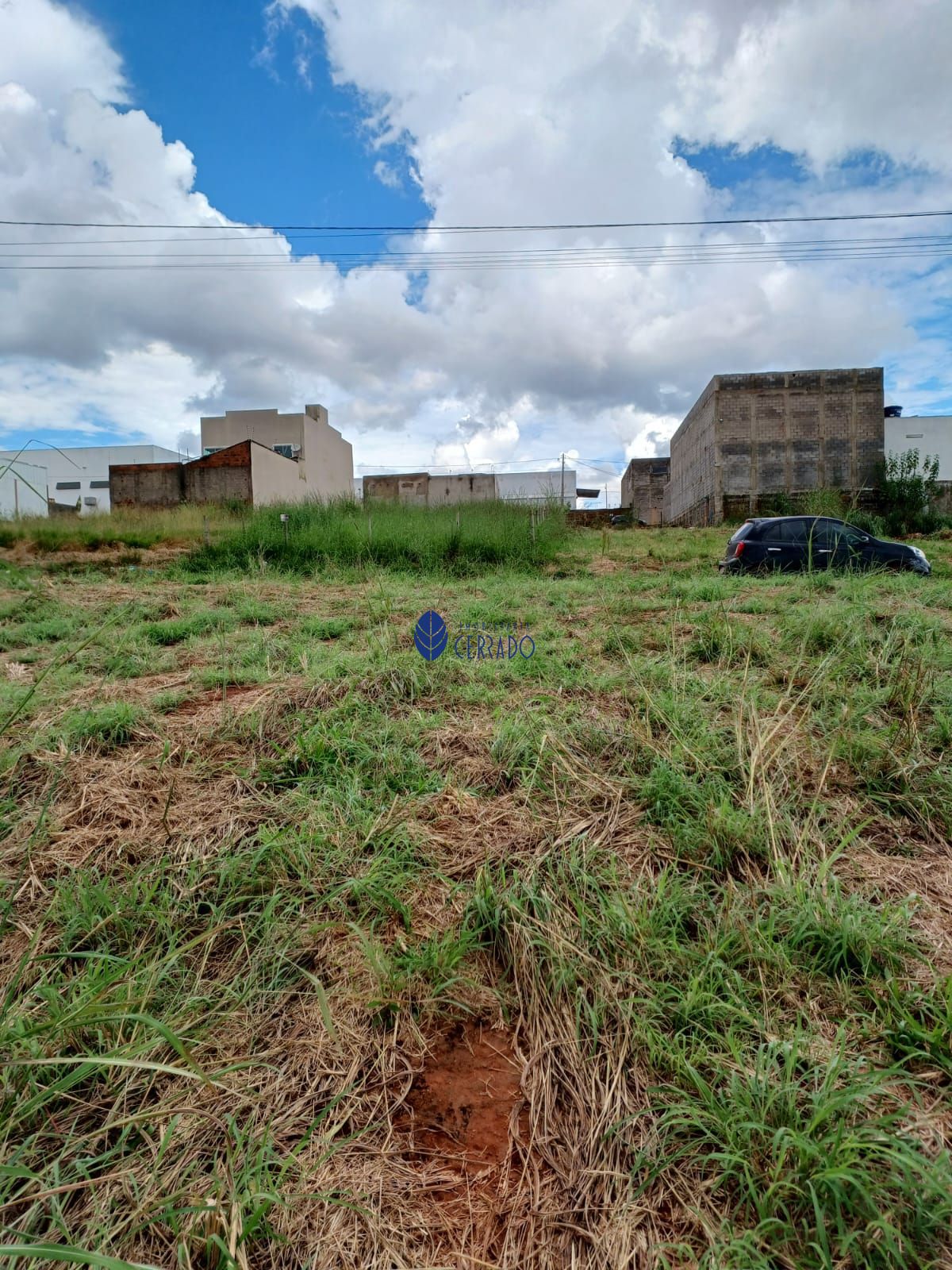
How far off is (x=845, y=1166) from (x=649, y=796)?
1.05m

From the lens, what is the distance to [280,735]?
7.88ft

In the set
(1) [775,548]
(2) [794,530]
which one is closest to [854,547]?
(1) [775,548]

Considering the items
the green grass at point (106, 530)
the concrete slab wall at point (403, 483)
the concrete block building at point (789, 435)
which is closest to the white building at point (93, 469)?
the concrete slab wall at point (403, 483)

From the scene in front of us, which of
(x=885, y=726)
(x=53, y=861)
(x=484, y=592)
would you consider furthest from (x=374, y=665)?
(x=484, y=592)

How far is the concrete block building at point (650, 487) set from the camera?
1352 inches

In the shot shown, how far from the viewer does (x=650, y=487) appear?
35031 mm

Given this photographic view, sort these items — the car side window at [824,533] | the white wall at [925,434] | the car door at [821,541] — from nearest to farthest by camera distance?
the car door at [821,541] < the car side window at [824,533] < the white wall at [925,434]

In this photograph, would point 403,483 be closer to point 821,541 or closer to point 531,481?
point 531,481

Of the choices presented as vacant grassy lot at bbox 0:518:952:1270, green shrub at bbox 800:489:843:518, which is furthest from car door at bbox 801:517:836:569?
vacant grassy lot at bbox 0:518:952:1270

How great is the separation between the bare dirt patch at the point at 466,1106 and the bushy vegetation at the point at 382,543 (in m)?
8.07

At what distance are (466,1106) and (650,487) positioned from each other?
36671 millimetres

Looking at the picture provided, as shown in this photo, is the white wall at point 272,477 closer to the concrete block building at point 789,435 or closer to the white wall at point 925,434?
the concrete block building at point 789,435

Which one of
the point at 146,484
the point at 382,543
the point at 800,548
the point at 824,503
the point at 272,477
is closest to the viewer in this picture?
the point at 800,548

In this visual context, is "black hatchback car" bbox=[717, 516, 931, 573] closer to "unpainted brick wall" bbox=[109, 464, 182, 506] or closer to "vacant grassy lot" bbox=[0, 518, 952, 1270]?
"vacant grassy lot" bbox=[0, 518, 952, 1270]
